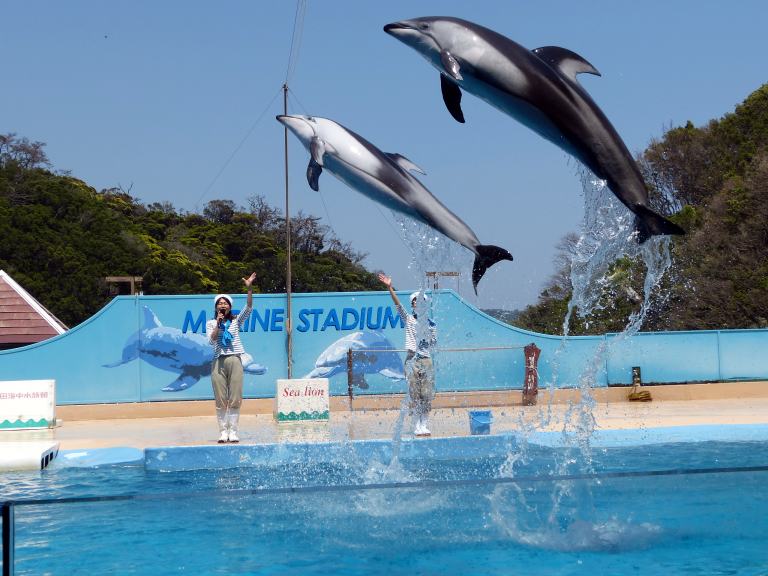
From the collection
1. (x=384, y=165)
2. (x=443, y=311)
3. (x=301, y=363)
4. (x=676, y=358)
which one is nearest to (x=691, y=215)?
(x=676, y=358)

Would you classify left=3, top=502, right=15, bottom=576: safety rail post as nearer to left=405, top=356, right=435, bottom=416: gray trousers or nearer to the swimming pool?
the swimming pool

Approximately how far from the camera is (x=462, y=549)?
15.7 feet

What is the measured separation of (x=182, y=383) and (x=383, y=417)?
3.47m

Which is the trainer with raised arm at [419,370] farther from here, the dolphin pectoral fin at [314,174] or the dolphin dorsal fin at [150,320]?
the dolphin dorsal fin at [150,320]

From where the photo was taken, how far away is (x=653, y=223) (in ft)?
16.8

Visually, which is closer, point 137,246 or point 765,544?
point 765,544

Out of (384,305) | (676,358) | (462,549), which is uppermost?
(384,305)

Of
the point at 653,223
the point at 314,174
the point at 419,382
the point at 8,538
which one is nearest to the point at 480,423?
the point at 419,382

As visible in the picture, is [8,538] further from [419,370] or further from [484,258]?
[419,370]

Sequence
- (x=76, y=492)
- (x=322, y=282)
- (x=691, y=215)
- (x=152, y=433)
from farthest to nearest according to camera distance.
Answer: (x=322, y=282) < (x=691, y=215) < (x=152, y=433) < (x=76, y=492)

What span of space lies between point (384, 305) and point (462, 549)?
10.0 meters

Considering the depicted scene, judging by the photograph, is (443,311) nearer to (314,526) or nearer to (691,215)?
(314,526)

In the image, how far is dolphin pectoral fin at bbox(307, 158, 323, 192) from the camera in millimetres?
6711

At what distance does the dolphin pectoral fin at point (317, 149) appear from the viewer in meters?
6.46
